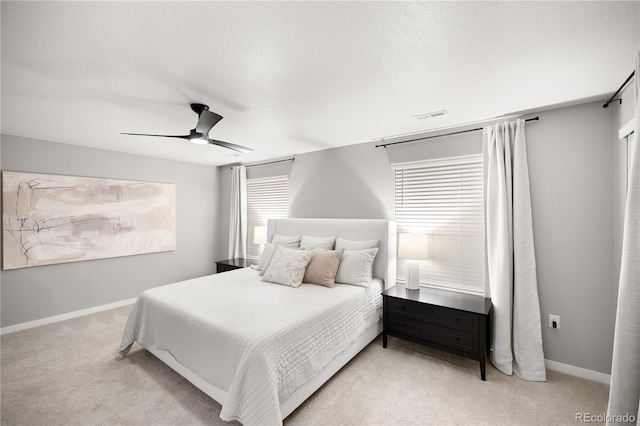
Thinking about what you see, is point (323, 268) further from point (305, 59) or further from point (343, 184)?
point (305, 59)

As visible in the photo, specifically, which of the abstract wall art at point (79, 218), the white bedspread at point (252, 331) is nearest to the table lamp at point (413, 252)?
the white bedspread at point (252, 331)

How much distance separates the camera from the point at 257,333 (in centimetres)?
182

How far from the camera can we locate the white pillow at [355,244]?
129 inches

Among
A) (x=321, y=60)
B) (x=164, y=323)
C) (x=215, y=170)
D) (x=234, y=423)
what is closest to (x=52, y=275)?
(x=164, y=323)

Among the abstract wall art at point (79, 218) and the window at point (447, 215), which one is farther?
the abstract wall art at point (79, 218)

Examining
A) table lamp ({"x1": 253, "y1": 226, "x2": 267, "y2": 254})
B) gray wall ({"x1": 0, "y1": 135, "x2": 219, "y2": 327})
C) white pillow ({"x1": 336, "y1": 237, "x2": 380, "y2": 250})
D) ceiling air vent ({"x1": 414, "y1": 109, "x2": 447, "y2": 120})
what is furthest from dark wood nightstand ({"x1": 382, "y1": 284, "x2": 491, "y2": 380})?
gray wall ({"x1": 0, "y1": 135, "x2": 219, "y2": 327})

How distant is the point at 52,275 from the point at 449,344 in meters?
4.93

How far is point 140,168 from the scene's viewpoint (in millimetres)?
4441

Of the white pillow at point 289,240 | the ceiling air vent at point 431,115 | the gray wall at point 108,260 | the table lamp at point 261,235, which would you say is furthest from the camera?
the table lamp at point 261,235

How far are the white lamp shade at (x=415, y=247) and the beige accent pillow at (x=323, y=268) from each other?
737 mm

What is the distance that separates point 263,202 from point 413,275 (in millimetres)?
3027

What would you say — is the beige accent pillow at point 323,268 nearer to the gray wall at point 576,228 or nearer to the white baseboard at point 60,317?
A: the gray wall at point 576,228

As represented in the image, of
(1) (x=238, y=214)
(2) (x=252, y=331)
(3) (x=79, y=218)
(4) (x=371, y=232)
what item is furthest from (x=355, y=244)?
(3) (x=79, y=218)

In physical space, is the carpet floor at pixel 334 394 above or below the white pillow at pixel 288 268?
below
